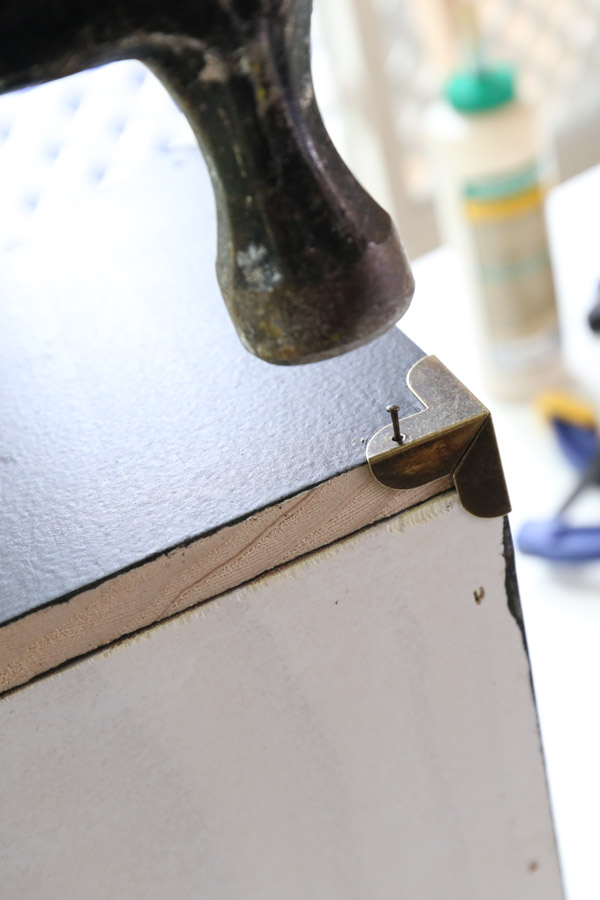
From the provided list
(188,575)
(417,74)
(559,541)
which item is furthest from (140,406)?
(417,74)

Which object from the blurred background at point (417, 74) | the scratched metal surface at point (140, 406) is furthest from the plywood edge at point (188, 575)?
the blurred background at point (417, 74)

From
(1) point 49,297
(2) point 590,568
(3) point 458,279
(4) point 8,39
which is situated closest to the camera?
(4) point 8,39

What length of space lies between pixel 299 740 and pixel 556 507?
28 cm

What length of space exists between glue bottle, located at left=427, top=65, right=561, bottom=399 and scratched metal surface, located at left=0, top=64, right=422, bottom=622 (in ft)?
0.70

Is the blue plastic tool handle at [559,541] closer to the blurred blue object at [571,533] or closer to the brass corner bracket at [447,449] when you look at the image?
the blurred blue object at [571,533]

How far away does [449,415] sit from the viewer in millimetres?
269

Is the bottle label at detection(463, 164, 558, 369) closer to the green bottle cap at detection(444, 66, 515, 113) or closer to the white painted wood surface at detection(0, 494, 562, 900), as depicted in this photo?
the green bottle cap at detection(444, 66, 515, 113)

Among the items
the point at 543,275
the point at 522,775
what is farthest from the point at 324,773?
the point at 543,275

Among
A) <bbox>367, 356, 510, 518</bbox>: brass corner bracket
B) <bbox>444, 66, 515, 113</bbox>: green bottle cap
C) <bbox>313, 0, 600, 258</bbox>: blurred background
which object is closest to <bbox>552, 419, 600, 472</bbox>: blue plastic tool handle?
<bbox>444, 66, 515, 113</bbox>: green bottle cap

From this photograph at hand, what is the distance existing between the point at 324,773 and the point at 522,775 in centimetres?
8

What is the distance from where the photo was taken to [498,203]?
1.86ft

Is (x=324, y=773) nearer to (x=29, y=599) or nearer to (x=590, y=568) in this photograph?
(x=29, y=599)

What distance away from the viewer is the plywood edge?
0.25 meters

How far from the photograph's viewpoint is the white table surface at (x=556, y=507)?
0.43m
